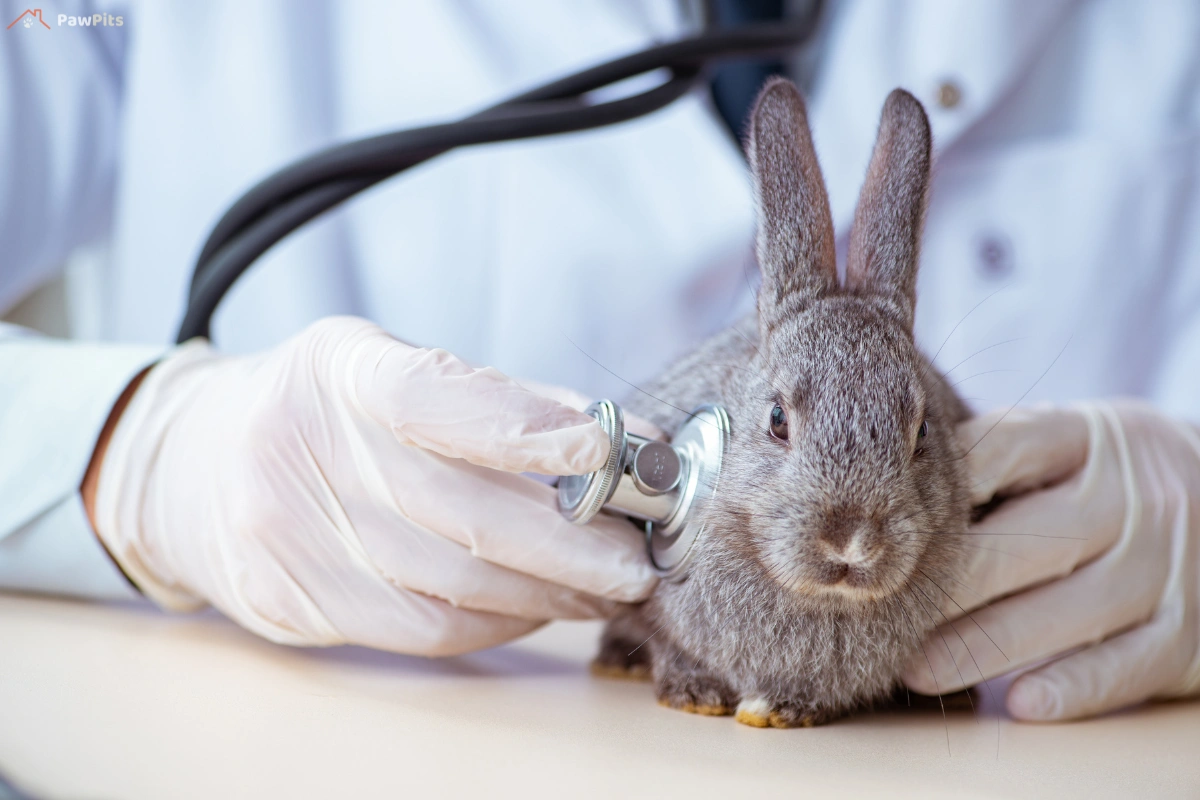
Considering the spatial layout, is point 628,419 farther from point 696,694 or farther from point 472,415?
point 696,694

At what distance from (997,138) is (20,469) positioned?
2168 mm

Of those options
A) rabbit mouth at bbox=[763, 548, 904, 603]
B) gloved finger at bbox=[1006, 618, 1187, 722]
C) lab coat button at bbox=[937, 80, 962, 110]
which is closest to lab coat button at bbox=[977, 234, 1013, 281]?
lab coat button at bbox=[937, 80, 962, 110]

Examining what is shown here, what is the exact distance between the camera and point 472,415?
4.02 ft

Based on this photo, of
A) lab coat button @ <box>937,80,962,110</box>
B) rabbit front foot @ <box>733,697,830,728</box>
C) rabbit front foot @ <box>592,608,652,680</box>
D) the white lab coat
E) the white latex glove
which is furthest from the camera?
the white lab coat

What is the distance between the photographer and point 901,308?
1.37 m

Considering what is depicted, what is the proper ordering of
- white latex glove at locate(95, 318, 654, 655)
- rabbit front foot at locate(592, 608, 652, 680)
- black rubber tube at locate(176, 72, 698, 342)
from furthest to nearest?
black rubber tube at locate(176, 72, 698, 342) < rabbit front foot at locate(592, 608, 652, 680) < white latex glove at locate(95, 318, 654, 655)

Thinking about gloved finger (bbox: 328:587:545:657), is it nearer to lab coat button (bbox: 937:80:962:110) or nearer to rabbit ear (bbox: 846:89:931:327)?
rabbit ear (bbox: 846:89:931:327)

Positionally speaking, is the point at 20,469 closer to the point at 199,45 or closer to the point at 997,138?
the point at 199,45

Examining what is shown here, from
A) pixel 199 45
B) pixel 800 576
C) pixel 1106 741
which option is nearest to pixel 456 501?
pixel 800 576

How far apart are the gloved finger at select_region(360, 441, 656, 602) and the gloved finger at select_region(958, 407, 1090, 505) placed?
57 centimetres

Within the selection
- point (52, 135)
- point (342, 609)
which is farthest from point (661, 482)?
point (52, 135)

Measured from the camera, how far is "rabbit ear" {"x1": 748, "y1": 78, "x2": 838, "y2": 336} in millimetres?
1319

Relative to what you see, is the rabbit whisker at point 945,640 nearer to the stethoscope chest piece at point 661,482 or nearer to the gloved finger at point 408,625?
the stethoscope chest piece at point 661,482

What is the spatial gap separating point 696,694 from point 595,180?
1302 mm
